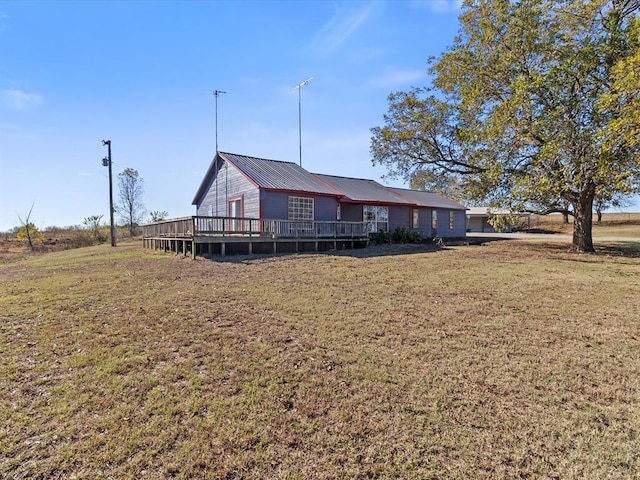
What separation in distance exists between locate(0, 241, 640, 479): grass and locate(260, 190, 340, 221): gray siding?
9645 mm

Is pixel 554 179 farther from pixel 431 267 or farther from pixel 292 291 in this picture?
pixel 292 291

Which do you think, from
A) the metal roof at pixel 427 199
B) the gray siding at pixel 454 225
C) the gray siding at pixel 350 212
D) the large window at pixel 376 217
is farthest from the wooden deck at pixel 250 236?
the gray siding at pixel 454 225

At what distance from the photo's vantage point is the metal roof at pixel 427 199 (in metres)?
26.4

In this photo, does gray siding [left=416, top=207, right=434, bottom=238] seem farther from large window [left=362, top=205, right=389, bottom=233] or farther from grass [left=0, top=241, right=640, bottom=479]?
grass [left=0, top=241, right=640, bottom=479]

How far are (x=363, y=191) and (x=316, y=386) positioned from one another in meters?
20.5

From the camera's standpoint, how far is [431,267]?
38.5 ft

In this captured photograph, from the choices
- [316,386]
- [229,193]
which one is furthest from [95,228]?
[316,386]

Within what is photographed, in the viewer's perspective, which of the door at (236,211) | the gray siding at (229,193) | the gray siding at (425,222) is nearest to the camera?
the gray siding at (229,193)

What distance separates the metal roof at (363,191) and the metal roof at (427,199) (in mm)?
1456

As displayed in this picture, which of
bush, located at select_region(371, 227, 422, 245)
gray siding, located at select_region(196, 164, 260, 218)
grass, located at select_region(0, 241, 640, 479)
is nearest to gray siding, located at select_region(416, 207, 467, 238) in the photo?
bush, located at select_region(371, 227, 422, 245)

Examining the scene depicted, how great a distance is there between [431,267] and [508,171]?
798cm

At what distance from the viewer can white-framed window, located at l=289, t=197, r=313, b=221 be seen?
17906 mm

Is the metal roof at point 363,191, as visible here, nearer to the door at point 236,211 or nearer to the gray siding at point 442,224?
the gray siding at point 442,224

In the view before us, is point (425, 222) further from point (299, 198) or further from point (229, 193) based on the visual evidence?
point (229, 193)
